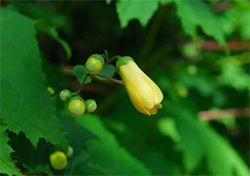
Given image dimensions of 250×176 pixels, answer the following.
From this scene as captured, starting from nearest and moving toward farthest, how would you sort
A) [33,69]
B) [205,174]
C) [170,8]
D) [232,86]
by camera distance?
1. [33,69]
2. [170,8]
3. [205,174]
4. [232,86]

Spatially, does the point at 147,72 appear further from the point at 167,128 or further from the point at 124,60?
the point at 124,60

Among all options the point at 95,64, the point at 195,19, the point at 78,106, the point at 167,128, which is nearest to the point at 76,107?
the point at 78,106

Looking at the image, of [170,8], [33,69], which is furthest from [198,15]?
[33,69]

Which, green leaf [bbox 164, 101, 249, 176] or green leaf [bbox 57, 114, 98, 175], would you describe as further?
green leaf [bbox 164, 101, 249, 176]

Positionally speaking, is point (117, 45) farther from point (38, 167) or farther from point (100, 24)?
point (38, 167)

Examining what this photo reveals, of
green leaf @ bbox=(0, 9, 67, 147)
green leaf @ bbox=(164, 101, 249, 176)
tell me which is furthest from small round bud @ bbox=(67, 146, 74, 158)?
green leaf @ bbox=(164, 101, 249, 176)

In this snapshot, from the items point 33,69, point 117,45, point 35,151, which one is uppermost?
point 33,69

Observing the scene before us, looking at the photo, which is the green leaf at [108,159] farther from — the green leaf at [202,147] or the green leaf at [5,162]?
the green leaf at [202,147]

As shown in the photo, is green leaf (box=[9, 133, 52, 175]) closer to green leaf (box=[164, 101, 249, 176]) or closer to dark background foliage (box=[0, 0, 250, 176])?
dark background foliage (box=[0, 0, 250, 176])
